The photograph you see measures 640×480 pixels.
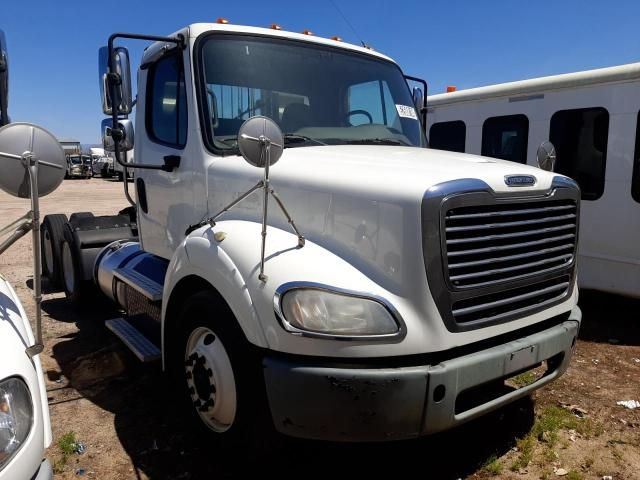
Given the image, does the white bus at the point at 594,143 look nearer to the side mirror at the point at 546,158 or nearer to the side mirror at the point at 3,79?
the side mirror at the point at 546,158

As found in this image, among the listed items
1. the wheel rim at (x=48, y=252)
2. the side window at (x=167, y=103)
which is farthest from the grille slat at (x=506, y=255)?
the wheel rim at (x=48, y=252)

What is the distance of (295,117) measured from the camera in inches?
145

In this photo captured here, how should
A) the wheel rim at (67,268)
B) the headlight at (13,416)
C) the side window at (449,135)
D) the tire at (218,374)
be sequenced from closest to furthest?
the headlight at (13,416) < the tire at (218,374) < the wheel rim at (67,268) < the side window at (449,135)

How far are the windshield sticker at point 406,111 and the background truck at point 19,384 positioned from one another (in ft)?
8.70

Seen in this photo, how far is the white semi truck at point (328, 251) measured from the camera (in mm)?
2486

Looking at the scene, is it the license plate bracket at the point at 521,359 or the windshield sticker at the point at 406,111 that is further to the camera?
the windshield sticker at the point at 406,111

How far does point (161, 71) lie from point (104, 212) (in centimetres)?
1387

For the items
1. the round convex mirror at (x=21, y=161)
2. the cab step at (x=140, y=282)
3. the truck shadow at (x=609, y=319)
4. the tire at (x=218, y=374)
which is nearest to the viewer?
the round convex mirror at (x=21, y=161)

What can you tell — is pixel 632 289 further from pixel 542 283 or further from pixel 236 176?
pixel 236 176

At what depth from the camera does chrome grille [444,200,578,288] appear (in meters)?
2.64

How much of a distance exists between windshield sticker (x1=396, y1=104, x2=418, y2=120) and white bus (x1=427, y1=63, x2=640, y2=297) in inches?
121

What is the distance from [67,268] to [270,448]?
4.61 m

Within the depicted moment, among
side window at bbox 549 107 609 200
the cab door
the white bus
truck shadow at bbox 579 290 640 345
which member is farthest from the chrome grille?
side window at bbox 549 107 609 200

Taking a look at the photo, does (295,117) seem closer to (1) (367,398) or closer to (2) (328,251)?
(2) (328,251)
